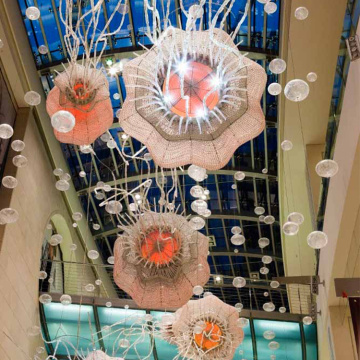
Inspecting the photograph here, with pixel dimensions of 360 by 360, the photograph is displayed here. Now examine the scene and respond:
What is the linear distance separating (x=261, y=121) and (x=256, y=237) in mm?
14848

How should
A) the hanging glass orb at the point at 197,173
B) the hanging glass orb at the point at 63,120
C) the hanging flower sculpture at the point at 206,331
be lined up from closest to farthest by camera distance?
the hanging glass orb at the point at 63,120 < the hanging glass orb at the point at 197,173 < the hanging flower sculpture at the point at 206,331

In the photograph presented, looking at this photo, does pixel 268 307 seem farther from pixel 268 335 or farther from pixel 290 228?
pixel 290 228

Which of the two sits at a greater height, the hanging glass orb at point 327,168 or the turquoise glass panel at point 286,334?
the turquoise glass panel at point 286,334

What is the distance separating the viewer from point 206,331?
7.48m

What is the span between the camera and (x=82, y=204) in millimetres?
17141

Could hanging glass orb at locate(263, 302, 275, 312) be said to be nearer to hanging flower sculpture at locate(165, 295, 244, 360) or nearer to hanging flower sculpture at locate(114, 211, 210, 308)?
hanging flower sculpture at locate(165, 295, 244, 360)

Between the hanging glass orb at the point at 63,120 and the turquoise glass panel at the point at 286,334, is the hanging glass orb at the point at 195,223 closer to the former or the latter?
the hanging glass orb at the point at 63,120

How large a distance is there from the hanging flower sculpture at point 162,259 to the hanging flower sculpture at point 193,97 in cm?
157

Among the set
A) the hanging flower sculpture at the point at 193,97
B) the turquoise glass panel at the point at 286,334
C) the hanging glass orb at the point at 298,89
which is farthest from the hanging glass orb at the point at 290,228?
the turquoise glass panel at the point at 286,334

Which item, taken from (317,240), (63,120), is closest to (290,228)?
(317,240)

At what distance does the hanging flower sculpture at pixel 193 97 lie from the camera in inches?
174

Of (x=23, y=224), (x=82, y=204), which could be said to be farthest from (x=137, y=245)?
(x=82, y=204)

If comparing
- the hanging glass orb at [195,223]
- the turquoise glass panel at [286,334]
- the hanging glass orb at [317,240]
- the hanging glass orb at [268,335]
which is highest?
the turquoise glass panel at [286,334]

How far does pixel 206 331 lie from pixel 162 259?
1843mm
